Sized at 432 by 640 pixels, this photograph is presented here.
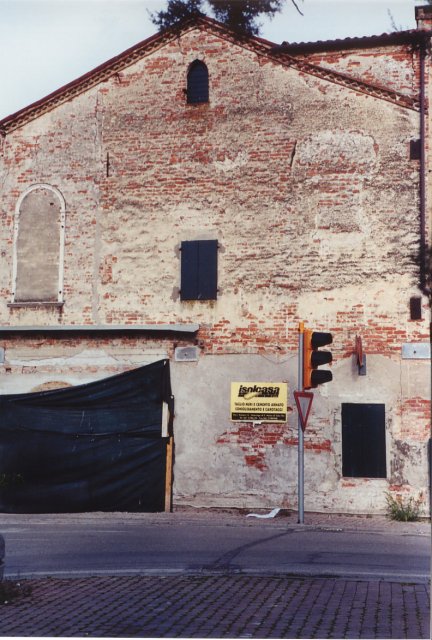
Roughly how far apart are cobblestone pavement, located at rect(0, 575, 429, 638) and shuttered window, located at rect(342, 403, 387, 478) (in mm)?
6855

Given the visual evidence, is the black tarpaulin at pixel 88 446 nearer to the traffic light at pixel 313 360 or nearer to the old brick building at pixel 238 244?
the old brick building at pixel 238 244

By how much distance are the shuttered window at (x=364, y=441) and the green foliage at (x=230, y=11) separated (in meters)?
8.00

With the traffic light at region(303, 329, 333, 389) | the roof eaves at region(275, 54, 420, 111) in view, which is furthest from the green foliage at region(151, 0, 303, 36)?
the roof eaves at region(275, 54, 420, 111)

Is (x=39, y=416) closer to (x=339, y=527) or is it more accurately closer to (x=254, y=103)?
(x=339, y=527)

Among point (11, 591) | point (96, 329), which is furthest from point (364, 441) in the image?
point (11, 591)

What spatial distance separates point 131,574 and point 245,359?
7.73 m

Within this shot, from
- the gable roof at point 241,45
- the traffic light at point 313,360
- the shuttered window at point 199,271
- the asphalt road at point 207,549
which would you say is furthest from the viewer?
the shuttered window at point 199,271

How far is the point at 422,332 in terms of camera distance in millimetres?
15539

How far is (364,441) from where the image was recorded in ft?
51.3

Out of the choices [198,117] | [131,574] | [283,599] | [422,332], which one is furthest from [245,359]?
[283,599]

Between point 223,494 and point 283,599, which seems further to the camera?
point 223,494

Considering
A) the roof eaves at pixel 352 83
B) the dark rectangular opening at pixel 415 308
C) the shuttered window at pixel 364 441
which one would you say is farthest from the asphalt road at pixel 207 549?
the roof eaves at pixel 352 83

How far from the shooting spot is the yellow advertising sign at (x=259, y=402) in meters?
16.1

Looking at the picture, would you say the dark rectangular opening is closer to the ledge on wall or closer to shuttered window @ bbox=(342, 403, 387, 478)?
shuttered window @ bbox=(342, 403, 387, 478)
